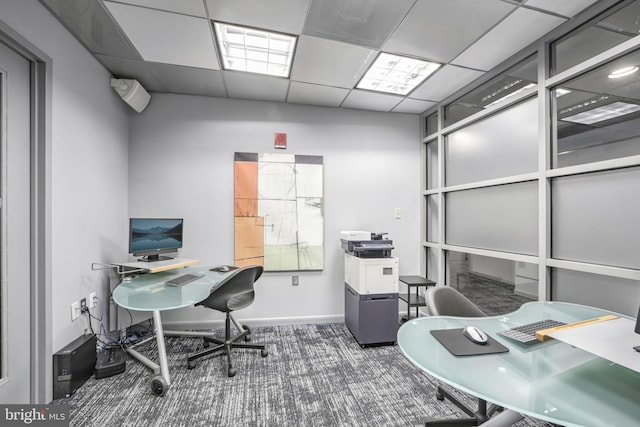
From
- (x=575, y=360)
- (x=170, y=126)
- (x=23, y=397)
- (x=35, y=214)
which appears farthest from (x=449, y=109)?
(x=23, y=397)

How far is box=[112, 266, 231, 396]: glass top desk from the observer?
186 centimetres

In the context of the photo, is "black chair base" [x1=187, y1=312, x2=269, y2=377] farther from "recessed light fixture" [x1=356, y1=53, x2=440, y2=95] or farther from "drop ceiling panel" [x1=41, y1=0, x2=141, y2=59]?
"recessed light fixture" [x1=356, y1=53, x2=440, y2=95]

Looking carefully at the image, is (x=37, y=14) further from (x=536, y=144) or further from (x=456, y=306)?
(x=536, y=144)

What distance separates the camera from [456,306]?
6.04ft

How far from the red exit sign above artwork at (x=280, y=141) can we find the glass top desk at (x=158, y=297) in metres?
1.70

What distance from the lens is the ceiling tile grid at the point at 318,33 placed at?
1.80m

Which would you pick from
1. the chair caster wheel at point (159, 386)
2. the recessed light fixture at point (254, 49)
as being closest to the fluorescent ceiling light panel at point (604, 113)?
the recessed light fixture at point (254, 49)

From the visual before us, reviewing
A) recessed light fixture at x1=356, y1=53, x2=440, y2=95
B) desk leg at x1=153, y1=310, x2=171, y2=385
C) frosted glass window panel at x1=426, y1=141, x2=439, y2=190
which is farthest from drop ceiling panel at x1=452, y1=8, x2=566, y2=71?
desk leg at x1=153, y1=310, x2=171, y2=385

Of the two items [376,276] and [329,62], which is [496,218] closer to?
[376,276]

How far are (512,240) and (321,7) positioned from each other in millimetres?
2493

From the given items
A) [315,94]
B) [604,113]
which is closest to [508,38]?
[604,113]

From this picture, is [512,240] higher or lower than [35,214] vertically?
lower

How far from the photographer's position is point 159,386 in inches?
76.2

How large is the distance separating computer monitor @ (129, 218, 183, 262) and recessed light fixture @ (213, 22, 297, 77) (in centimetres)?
169
